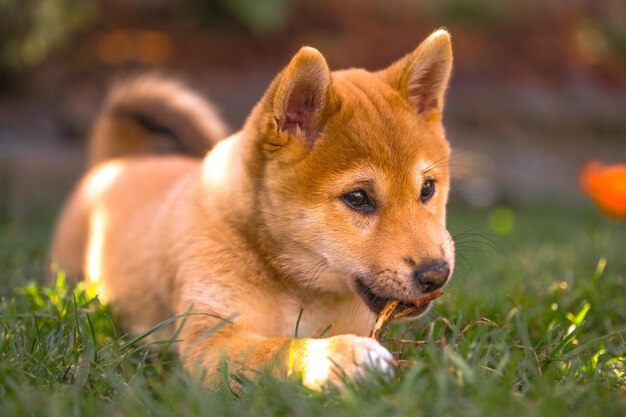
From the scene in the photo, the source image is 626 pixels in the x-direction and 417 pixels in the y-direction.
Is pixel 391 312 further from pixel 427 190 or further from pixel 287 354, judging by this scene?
pixel 427 190

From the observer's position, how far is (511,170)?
31.7 ft

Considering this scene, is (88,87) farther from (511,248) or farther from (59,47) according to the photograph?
(511,248)

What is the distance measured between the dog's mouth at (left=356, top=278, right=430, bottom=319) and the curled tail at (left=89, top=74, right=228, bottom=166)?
286 cm

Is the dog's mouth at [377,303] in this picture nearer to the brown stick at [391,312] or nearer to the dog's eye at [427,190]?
the brown stick at [391,312]

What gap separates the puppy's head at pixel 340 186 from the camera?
9.57 feet

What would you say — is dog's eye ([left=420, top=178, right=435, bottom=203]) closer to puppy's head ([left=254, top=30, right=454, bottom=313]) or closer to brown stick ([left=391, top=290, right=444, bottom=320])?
puppy's head ([left=254, top=30, right=454, bottom=313])

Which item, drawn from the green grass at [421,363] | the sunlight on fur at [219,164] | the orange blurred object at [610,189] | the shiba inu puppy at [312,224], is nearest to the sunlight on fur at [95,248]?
the green grass at [421,363]

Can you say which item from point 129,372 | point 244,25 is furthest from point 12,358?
point 244,25

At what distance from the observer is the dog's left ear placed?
133 inches

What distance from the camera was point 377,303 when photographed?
2.94m

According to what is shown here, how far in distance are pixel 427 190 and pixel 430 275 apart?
61cm

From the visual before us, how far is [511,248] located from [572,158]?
4812 mm

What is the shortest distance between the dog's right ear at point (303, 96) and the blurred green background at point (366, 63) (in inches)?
206

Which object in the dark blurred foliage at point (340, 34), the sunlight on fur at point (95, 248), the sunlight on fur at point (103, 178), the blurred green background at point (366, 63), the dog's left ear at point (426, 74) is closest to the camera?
the dog's left ear at point (426, 74)
